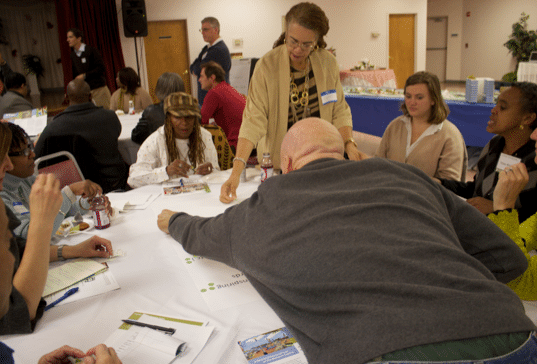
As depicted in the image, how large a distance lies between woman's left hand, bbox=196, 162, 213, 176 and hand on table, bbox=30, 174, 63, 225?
160cm

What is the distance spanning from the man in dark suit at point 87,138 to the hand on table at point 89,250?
1668 mm

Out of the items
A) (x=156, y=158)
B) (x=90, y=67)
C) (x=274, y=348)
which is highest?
(x=90, y=67)

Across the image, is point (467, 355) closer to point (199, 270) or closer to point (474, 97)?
point (199, 270)

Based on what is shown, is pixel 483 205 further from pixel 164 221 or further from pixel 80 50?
→ pixel 80 50

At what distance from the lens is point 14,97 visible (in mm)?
4145

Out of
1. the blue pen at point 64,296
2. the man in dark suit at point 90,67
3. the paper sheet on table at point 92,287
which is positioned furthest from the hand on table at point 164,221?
the man in dark suit at point 90,67

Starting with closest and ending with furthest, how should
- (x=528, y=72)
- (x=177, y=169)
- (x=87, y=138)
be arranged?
1. (x=177, y=169)
2. (x=87, y=138)
3. (x=528, y=72)

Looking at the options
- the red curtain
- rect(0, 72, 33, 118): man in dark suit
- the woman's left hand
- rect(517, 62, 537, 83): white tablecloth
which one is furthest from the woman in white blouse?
the red curtain

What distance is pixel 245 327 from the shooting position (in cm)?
111

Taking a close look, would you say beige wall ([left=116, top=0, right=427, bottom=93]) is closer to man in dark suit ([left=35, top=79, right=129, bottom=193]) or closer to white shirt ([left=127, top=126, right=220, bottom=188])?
man in dark suit ([left=35, top=79, right=129, bottom=193])

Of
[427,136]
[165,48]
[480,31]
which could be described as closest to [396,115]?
[427,136]

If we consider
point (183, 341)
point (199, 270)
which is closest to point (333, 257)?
point (183, 341)

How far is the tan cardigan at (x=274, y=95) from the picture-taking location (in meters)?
2.27

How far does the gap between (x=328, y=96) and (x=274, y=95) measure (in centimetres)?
33
